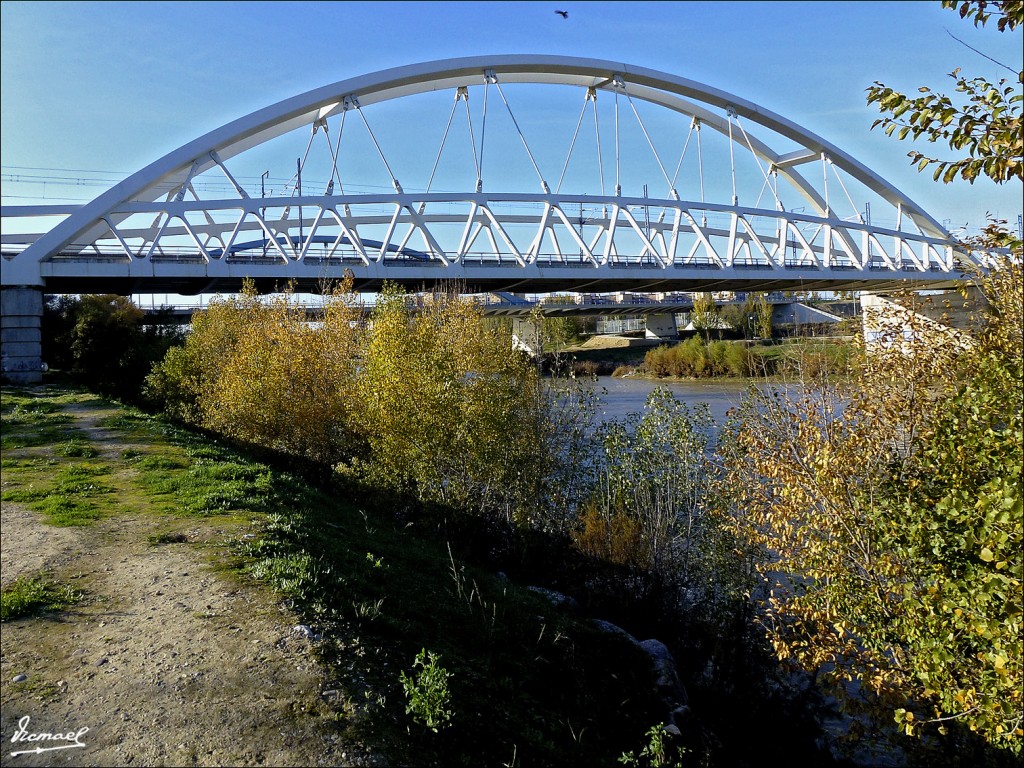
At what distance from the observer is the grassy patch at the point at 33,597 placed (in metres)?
6.34

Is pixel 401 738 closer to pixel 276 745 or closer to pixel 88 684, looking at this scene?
pixel 276 745

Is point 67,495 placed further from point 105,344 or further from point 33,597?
point 105,344

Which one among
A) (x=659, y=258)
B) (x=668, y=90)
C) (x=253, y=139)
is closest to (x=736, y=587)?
(x=659, y=258)

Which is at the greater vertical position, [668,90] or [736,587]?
[668,90]

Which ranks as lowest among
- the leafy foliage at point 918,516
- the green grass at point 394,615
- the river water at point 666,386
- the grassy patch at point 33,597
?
the river water at point 666,386

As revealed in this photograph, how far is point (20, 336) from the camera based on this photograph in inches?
1013

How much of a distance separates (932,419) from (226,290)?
3259cm

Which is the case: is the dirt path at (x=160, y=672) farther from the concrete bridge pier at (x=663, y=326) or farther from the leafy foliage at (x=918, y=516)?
the concrete bridge pier at (x=663, y=326)

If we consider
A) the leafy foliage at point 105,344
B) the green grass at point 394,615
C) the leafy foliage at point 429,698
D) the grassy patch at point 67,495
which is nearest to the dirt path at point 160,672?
the green grass at point 394,615

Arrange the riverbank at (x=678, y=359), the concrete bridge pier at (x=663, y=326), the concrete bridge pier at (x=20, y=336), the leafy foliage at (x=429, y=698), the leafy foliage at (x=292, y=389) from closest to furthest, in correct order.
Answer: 1. the leafy foliage at (x=429, y=698)
2. the leafy foliage at (x=292, y=389)
3. the concrete bridge pier at (x=20, y=336)
4. the riverbank at (x=678, y=359)
5. the concrete bridge pier at (x=663, y=326)

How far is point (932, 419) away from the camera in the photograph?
21.1 feet

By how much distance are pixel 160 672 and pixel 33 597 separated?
1.85 m

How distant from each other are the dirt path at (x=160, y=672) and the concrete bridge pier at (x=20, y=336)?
20.8 metres

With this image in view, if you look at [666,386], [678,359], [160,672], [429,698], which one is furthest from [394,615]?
[678,359]
